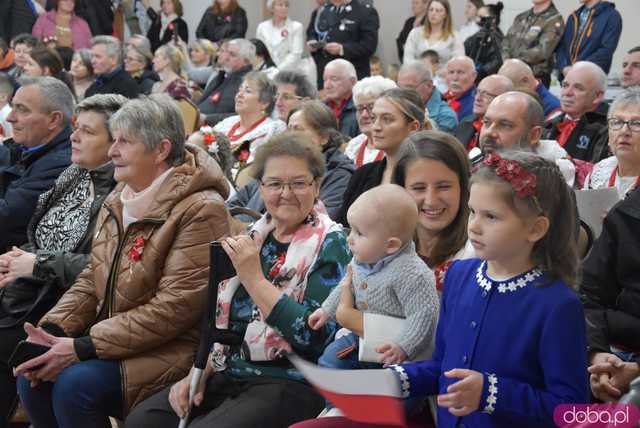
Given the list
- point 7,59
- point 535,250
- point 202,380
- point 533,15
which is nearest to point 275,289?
point 202,380

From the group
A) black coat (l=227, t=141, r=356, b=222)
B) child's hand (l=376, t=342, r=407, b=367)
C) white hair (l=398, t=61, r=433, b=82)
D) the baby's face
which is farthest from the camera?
white hair (l=398, t=61, r=433, b=82)

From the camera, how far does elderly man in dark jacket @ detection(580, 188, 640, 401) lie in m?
2.51

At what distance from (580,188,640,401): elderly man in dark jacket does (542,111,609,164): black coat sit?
7.33 feet

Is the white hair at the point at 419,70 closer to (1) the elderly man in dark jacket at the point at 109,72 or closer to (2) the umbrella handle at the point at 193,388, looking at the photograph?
(1) the elderly man in dark jacket at the point at 109,72

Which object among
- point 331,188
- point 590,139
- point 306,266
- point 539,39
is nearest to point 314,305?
point 306,266

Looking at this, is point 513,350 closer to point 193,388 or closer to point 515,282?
point 515,282

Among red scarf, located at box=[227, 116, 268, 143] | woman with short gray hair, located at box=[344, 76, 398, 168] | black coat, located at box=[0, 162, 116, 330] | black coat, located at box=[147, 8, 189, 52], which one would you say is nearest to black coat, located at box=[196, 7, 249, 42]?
black coat, located at box=[147, 8, 189, 52]

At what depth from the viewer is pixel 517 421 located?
1.96m

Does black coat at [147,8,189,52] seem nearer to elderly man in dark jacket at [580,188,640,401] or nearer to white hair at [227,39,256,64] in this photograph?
white hair at [227,39,256,64]

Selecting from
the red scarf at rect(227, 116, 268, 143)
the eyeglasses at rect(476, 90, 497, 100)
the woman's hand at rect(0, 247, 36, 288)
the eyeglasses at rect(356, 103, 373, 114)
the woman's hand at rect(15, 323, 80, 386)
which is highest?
the eyeglasses at rect(476, 90, 497, 100)

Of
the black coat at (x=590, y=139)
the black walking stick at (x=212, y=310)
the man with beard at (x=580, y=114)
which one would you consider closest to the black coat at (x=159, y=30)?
Result: the man with beard at (x=580, y=114)

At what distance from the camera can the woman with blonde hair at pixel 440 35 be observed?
27.2 ft

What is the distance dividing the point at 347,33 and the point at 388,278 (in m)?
6.81

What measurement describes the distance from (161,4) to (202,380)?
30.4ft
